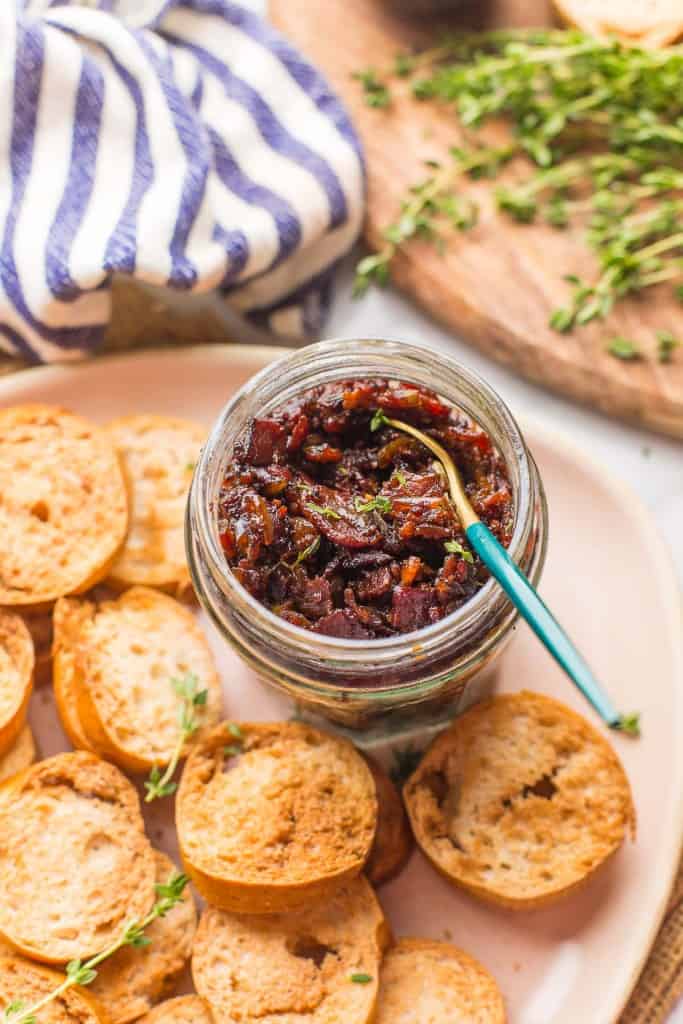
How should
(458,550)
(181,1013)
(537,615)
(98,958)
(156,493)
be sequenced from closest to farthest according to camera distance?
1. (537,615)
2. (458,550)
3. (98,958)
4. (181,1013)
5. (156,493)

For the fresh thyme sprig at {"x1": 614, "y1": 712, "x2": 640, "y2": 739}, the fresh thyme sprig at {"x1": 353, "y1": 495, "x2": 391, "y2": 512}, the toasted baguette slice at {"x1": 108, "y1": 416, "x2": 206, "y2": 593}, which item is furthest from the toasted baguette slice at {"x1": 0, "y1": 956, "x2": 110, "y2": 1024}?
the fresh thyme sprig at {"x1": 614, "y1": 712, "x2": 640, "y2": 739}

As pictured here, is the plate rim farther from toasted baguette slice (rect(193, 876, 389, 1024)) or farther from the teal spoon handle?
the teal spoon handle

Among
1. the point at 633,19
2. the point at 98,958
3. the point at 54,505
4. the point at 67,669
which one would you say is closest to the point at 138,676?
the point at 67,669

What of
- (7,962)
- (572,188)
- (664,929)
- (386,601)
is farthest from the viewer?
(572,188)

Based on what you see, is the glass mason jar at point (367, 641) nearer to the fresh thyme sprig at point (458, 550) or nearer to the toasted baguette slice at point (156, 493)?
the fresh thyme sprig at point (458, 550)

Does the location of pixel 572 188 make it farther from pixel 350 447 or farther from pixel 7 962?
pixel 7 962

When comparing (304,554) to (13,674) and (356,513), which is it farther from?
(13,674)

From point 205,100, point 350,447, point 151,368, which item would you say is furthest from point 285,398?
point 205,100
